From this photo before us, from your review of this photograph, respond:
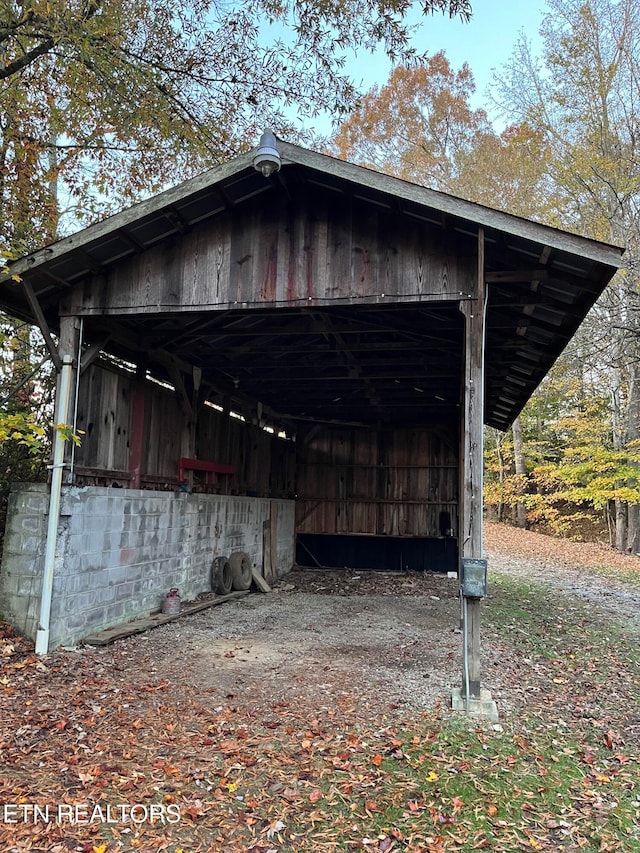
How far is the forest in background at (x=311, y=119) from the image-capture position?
6.54 meters

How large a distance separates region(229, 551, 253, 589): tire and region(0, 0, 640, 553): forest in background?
11.4 feet

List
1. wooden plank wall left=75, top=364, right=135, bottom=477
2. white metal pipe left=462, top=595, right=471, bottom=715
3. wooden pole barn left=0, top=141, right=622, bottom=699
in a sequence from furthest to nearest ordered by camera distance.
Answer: wooden plank wall left=75, top=364, right=135, bottom=477 < wooden pole barn left=0, top=141, right=622, bottom=699 < white metal pipe left=462, top=595, right=471, bottom=715

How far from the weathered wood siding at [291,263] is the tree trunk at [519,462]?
16.3m

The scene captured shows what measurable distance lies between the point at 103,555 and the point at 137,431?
5.09 ft

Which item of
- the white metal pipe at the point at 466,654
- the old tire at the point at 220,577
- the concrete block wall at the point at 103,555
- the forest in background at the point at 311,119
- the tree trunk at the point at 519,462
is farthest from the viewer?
the tree trunk at the point at 519,462

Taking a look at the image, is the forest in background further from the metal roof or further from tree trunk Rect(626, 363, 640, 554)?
the metal roof

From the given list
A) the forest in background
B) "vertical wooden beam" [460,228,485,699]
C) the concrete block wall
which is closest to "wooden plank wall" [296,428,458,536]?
the forest in background

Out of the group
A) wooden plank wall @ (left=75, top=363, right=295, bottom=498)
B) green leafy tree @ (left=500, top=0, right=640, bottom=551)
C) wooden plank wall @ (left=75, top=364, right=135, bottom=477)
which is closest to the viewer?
wooden plank wall @ (left=75, top=364, right=135, bottom=477)

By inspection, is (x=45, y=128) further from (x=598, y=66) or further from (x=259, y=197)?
(x=598, y=66)

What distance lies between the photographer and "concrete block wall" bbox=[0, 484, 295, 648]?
5.21m

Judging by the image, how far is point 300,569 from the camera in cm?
1225

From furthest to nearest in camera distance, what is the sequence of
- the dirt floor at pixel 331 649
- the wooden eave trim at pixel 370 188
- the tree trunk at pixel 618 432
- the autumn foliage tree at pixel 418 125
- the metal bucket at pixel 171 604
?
the autumn foliage tree at pixel 418 125
the tree trunk at pixel 618 432
the metal bucket at pixel 171 604
the dirt floor at pixel 331 649
the wooden eave trim at pixel 370 188

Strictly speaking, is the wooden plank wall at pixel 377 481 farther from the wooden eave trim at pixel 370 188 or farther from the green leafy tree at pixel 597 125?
the wooden eave trim at pixel 370 188

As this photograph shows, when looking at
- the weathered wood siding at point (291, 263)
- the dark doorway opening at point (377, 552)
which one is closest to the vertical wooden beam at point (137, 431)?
the weathered wood siding at point (291, 263)
